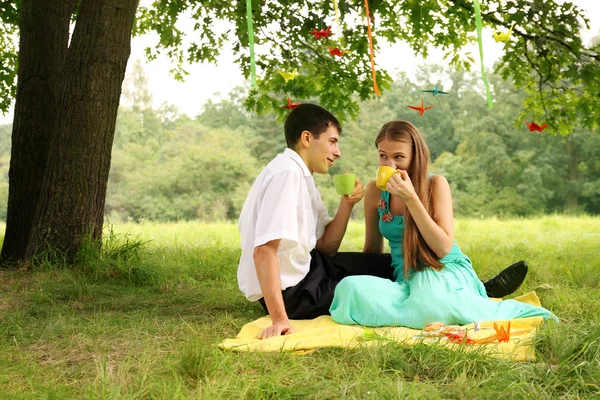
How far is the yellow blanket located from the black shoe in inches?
34.0

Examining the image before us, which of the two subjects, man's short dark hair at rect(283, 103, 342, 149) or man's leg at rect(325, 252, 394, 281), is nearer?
man's short dark hair at rect(283, 103, 342, 149)

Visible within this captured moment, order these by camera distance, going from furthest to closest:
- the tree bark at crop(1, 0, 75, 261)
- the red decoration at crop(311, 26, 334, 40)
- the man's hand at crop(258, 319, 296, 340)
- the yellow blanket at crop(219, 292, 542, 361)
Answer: the tree bark at crop(1, 0, 75, 261)
the red decoration at crop(311, 26, 334, 40)
the man's hand at crop(258, 319, 296, 340)
the yellow blanket at crop(219, 292, 542, 361)

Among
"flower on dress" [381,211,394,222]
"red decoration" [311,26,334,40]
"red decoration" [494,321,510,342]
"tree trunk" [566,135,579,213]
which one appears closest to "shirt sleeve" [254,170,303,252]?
"flower on dress" [381,211,394,222]

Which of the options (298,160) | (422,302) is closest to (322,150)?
(298,160)

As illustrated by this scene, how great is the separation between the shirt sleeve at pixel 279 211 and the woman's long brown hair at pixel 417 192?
0.60 metres

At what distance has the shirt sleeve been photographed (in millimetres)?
3146

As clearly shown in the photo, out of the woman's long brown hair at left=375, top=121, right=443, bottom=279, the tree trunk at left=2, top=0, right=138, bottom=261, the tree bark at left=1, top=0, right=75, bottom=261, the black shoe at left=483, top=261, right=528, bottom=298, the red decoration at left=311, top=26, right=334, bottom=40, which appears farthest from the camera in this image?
the tree bark at left=1, top=0, right=75, bottom=261

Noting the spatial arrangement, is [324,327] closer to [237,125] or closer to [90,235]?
[90,235]

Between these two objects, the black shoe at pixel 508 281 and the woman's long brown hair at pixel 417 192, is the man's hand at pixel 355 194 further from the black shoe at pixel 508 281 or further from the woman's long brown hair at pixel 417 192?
the black shoe at pixel 508 281

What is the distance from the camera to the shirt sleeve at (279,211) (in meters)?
3.15

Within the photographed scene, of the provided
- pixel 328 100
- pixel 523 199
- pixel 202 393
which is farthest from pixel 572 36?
pixel 523 199

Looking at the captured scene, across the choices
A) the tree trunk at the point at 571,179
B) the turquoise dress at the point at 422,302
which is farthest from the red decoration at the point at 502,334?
the tree trunk at the point at 571,179

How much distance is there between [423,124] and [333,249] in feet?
89.9

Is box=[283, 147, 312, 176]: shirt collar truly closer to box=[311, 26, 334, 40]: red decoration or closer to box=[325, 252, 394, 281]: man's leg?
box=[325, 252, 394, 281]: man's leg
